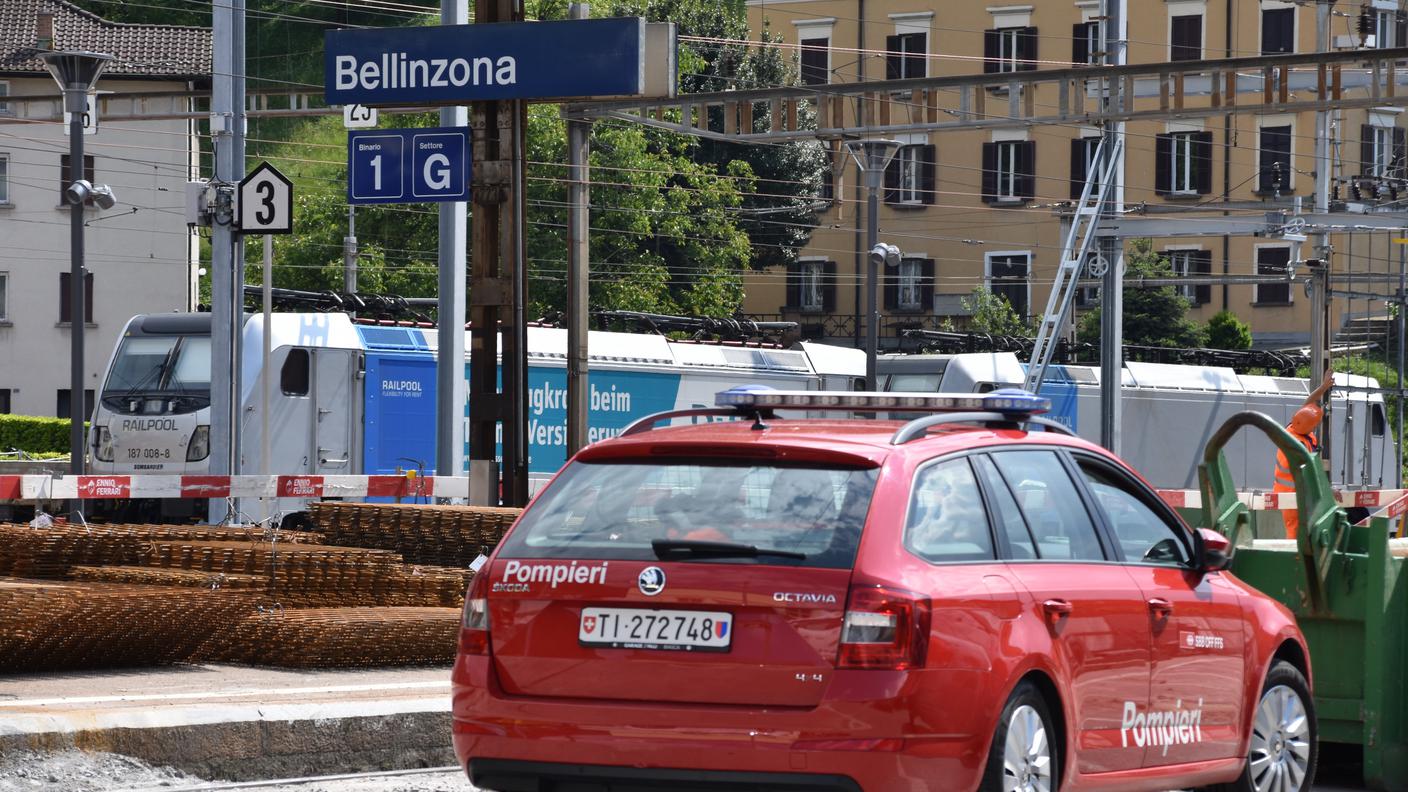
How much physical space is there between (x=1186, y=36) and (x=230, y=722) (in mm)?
53097

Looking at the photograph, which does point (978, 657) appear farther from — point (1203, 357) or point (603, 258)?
point (603, 258)

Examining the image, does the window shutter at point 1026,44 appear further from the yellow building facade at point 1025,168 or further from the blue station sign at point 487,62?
the blue station sign at point 487,62

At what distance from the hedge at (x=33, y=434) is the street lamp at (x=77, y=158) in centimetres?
2404

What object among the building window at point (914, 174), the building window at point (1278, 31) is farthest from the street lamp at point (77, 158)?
the building window at point (1278, 31)

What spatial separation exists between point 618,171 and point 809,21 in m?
15.0

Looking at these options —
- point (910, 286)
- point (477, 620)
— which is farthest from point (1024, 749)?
point (910, 286)

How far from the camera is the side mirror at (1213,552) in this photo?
7.28 metres

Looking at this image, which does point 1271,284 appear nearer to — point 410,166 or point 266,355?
point 266,355

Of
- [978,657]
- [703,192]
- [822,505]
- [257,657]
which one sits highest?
[703,192]

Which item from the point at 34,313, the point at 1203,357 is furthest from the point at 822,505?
the point at 34,313

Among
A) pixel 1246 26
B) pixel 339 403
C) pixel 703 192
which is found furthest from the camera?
pixel 1246 26

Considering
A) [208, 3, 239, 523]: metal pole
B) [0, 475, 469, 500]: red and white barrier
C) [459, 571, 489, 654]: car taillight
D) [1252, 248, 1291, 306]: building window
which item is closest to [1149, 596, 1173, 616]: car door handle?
[459, 571, 489, 654]: car taillight

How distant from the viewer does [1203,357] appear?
45750 millimetres

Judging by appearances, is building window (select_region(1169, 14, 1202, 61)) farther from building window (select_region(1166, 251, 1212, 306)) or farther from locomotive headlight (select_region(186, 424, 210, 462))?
locomotive headlight (select_region(186, 424, 210, 462))
